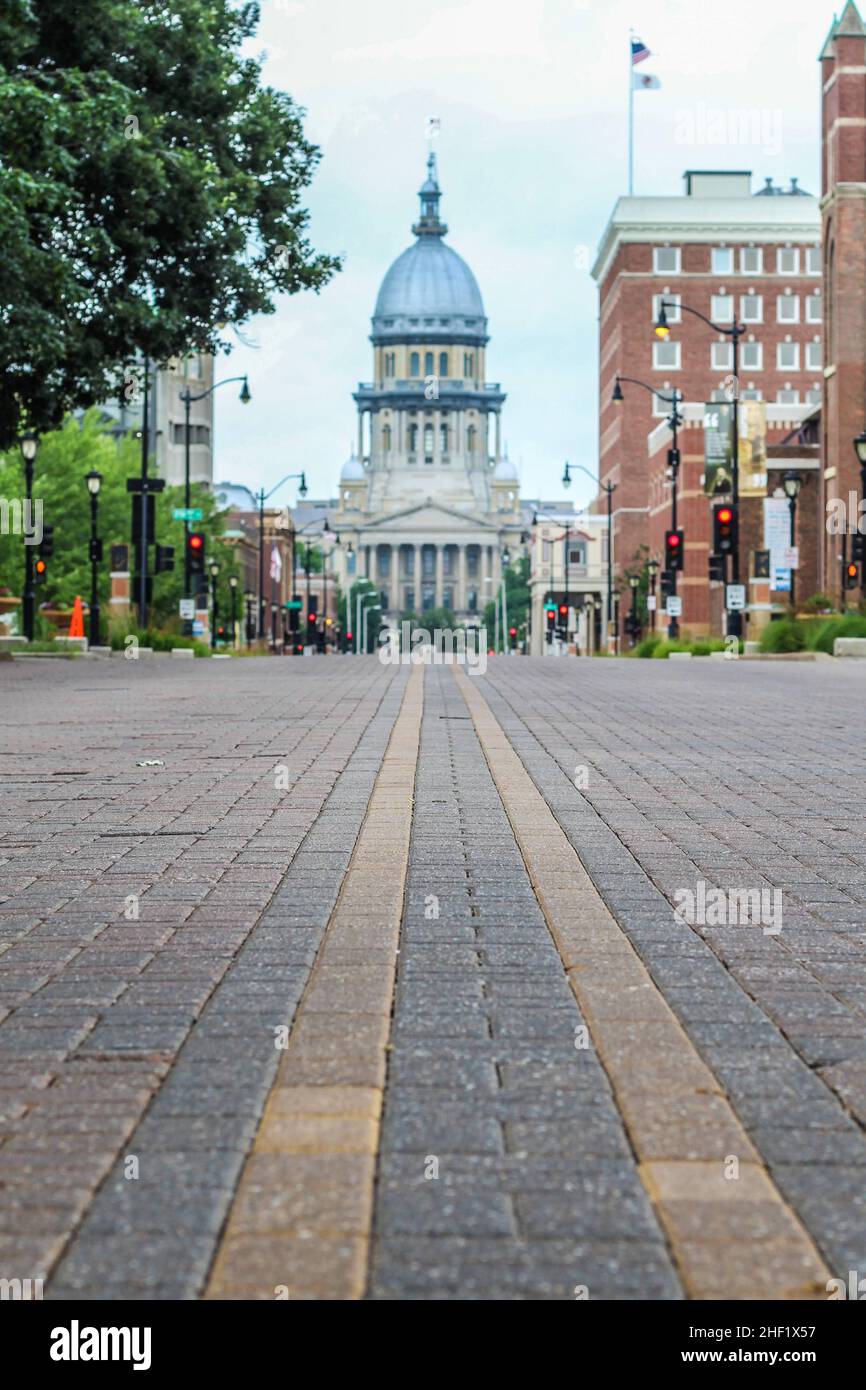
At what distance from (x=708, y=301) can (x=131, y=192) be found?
355 feet

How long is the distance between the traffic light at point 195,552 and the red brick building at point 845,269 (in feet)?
91.4

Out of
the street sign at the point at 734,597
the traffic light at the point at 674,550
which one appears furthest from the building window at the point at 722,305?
the street sign at the point at 734,597

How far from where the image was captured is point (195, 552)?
198 feet

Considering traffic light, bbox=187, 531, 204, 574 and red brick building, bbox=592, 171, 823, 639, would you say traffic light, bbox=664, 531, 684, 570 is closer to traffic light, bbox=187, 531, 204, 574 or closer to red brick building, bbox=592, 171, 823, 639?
traffic light, bbox=187, 531, 204, 574

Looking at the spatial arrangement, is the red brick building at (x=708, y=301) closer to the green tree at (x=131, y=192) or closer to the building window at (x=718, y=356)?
the building window at (x=718, y=356)

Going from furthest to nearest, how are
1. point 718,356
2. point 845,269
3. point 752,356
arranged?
point 752,356
point 718,356
point 845,269

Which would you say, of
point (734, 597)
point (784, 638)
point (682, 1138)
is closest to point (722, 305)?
point (734, 597)

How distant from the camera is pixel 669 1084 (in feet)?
15.9

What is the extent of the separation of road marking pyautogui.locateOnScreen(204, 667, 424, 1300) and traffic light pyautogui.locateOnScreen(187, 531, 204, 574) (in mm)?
52940

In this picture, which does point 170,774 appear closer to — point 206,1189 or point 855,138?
point 206,1189

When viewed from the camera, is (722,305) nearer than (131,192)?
No

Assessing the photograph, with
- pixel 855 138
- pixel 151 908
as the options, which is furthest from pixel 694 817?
pixel 855 138

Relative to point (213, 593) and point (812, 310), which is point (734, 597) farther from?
point (812, 310)

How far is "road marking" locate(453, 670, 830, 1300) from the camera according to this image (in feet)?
11.7
